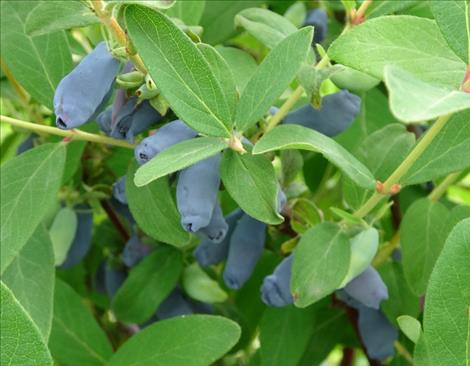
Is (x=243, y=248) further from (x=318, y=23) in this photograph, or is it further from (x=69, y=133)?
(x=318, y=23)

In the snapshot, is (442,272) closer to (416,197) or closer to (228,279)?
(228,279)

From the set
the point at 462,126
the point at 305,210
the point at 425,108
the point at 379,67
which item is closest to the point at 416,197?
the point at 305,210

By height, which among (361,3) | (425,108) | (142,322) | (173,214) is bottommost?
(142,322)

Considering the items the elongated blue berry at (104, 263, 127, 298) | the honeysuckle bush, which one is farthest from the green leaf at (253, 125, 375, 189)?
the elongated blue berry at (104, 263, 127, 298)

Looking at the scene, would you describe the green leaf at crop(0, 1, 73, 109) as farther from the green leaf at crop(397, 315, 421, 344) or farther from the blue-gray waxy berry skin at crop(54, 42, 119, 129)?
the green leaf at crop(397, 315, 421, 344)

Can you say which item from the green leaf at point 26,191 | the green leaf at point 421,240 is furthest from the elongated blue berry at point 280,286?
the green leaf at point 26,191

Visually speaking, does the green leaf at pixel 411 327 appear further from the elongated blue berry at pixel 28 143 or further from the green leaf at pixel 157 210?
the elongated blue berry at pixel 28 143
